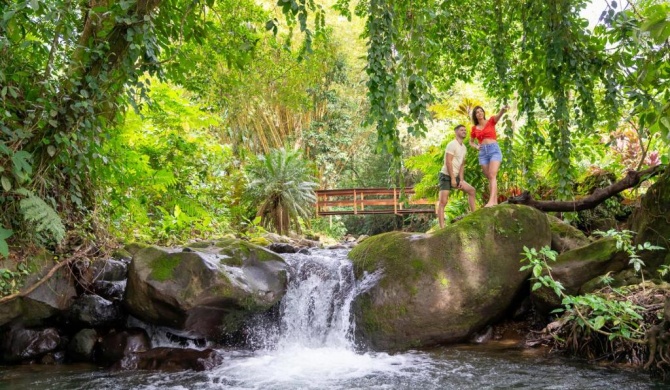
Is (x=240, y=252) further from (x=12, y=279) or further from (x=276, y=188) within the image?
(x=276, y=188)

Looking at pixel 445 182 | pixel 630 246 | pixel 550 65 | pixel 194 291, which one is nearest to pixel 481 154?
pixel 445 182

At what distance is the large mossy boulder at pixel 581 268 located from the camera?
604 centimetres

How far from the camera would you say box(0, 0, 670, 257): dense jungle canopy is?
3.73 m

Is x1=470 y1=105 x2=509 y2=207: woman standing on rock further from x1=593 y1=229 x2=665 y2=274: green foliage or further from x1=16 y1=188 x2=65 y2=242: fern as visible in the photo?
x1=16 y1=188 x2=65 y2=242: fern

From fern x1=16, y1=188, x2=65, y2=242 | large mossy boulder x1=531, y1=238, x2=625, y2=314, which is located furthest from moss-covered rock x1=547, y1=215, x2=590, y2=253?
fern x1=16, y1=188, x2=65, y2=242

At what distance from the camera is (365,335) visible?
628 cm

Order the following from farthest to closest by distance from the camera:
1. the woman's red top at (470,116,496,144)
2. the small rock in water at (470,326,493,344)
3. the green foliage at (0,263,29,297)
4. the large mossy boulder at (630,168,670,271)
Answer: the woman's red top at (470,116,496,144) < the small rock in water at (470,326,493,344) < the large mossy boulder at (630,168,670,271) < the green foliage at (0,263,29,297)

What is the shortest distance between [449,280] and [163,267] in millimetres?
3353

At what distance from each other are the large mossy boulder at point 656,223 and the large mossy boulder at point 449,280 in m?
1.16

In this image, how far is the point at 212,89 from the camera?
376 inches

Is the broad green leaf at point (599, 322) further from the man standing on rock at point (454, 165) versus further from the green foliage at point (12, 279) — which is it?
the green foliage at point (12, 279)

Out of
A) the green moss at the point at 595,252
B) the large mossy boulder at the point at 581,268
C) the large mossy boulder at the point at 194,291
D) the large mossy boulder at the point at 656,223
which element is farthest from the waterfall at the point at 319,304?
the large mossy boulder at the point at 656,223

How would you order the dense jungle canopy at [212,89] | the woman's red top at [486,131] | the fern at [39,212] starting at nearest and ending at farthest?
1. the dense jungle canopy at [212,89]
2. the fern at [39,212]
3. the woman's red top at [486,131]

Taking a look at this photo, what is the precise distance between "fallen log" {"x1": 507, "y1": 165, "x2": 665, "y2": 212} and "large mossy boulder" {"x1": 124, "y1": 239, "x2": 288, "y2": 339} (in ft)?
12.4
